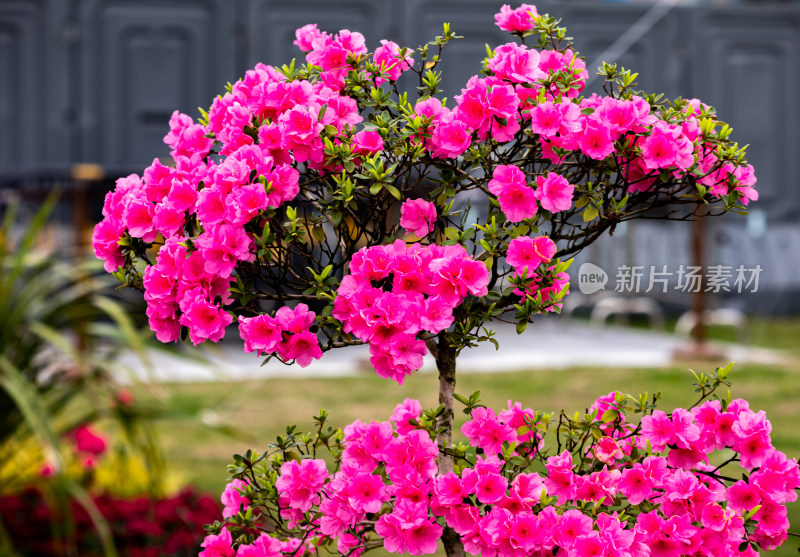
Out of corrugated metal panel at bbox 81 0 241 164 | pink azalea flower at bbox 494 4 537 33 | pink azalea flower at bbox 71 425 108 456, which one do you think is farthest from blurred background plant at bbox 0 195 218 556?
corrugated metal panel at bbox 81 0 241 164

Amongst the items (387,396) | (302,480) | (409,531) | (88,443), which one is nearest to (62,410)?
(88,443)

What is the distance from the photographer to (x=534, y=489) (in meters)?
1.14

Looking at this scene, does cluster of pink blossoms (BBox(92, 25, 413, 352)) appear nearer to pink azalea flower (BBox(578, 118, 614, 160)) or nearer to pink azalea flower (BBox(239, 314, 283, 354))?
pink azalea flower (BBox(239, 314, 283, 354))

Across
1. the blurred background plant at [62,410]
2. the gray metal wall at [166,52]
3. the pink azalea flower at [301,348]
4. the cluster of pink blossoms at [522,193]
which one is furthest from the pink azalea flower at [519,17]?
the gray metal wall at [166,52]

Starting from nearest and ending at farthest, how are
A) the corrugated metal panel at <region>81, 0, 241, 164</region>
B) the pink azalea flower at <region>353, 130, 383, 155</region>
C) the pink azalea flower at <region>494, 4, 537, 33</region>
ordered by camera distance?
the pink azalea flower at <region>353, 130, 383, 155</region> → the pink azalea flower at <region>494, 4, 537, 33</region> → the corrugated metal panel at <region>81, 0, 241, 164</region>

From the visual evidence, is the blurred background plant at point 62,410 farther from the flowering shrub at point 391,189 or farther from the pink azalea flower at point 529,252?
the pink azalea flower at point 529,252

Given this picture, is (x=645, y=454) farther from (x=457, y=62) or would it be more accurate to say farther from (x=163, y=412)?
(x=457, y=62)

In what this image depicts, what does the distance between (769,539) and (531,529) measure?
370 mm

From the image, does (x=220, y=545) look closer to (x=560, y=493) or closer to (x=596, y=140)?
(x=560, y=493)

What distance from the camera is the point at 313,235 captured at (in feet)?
3.86

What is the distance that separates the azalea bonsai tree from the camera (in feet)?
3.62

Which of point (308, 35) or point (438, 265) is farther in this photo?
point (308, 35)

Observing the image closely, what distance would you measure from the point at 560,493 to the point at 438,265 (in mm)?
370

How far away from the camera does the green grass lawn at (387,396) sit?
14.0 feet
